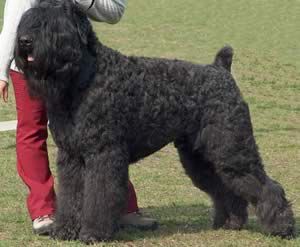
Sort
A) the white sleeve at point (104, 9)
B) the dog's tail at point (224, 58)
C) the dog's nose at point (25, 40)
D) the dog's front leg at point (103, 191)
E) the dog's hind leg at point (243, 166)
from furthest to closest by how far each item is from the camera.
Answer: the dog's tail at point (224, 58) < the dog's hind leg at point (243, 166) < the white sleeve at point (104, 9) < the dog's front leg at point (103, 191) < the dog's nose at point (25, 40)

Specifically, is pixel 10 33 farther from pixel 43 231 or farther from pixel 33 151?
pixel 43 231

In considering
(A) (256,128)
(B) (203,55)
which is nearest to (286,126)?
(A) (256,128)

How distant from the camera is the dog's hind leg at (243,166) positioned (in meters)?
6.20

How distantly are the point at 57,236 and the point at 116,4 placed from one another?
197cm

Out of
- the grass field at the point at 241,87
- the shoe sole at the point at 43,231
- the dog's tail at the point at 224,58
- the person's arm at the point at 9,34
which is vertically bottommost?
the grass field at the point at 241,87

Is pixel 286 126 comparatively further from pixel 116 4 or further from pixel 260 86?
pixel 116 4

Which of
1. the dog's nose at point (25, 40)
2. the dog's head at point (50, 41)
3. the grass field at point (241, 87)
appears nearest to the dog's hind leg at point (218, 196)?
the grass field at point (241, 87)

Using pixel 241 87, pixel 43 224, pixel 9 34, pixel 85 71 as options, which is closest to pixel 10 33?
pixel 9 34

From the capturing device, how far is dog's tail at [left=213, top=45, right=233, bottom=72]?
6469mm

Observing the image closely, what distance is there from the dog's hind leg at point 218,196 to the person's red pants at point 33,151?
118 cm

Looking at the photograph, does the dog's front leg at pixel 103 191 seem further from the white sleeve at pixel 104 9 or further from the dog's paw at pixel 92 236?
the white sleeve at pixel 104 9

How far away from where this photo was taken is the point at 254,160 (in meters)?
6.33

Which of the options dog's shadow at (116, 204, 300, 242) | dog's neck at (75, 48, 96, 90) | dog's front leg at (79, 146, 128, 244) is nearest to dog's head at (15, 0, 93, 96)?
dog's neck at (75, 48, 96, 90)

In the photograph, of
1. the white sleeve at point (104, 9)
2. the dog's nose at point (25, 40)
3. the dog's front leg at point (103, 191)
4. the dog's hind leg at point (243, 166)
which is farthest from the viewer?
the dog's hind leg at point (243, 166)
